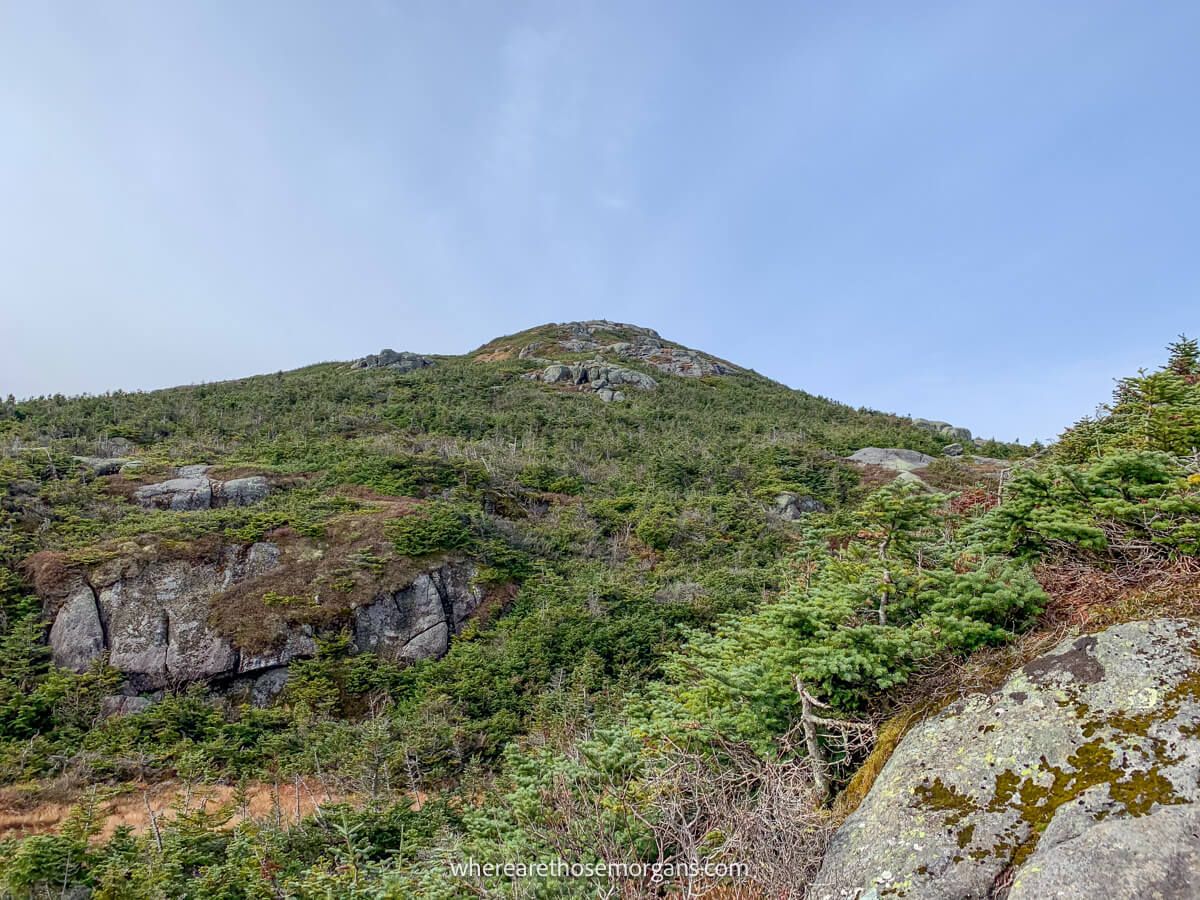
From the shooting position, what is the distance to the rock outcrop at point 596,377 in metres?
47.5

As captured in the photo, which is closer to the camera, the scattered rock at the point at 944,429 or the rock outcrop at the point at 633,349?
the scattered rock at the point at 944,429

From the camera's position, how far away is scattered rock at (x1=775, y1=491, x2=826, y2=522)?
2353 centimetres

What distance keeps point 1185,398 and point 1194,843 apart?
5133 millimetres

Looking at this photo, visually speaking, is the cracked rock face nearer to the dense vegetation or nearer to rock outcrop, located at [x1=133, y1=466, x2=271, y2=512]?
the dense vegetation

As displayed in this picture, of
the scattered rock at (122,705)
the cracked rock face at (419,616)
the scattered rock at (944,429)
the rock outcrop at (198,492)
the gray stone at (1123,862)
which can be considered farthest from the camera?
the scattered rock at (944,429)

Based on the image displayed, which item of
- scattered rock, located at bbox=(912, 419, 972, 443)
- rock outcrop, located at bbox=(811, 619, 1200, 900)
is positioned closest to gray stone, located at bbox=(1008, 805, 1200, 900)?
rock outcrop, located at bbox=(811, 619, 1200, 900)

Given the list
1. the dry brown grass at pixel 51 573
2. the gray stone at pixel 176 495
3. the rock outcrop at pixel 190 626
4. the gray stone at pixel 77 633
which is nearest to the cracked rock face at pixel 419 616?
the rock outcrop at pixel 190 626

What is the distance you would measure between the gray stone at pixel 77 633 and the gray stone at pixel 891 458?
1179 inches

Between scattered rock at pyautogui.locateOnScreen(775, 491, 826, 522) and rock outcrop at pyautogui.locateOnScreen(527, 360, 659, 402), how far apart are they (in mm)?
23476

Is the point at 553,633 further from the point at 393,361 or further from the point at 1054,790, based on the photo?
the point at 393,361

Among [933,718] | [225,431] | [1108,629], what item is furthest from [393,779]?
[225,431]

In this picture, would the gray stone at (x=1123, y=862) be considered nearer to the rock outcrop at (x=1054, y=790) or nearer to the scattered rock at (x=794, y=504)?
the rock outcrop at (x=1054, y=790)

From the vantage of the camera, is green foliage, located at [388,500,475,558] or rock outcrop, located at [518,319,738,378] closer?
green foliage, located at [388,500,475,558]

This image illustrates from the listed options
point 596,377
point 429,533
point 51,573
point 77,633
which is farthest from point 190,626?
point 596,377
